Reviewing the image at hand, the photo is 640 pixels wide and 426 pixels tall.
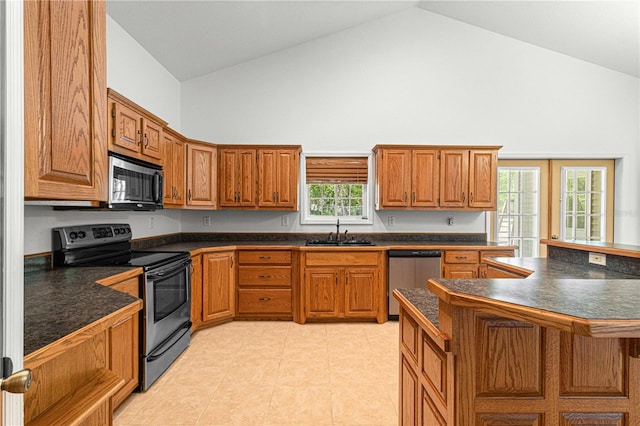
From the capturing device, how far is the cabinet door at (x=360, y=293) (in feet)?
12.3

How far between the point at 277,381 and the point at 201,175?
2477mm

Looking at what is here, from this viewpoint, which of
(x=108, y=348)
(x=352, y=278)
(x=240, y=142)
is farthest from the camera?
(x=240, y=142)

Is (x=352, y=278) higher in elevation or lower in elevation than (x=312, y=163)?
lower

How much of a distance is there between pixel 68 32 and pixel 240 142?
3329 mm

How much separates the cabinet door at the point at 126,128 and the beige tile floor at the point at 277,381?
1.85 metres

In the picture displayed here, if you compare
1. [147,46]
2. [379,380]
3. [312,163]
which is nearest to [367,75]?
[312,163]

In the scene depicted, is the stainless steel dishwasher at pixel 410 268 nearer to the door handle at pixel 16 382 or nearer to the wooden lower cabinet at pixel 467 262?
the wooden lower cabinet at pixel 467 262

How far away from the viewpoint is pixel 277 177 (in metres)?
4.08

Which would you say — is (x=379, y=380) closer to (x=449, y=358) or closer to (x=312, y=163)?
(x=449, y=358)

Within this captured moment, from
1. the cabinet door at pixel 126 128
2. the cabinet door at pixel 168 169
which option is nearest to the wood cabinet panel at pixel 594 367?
the cabinet door at pixel 126 128

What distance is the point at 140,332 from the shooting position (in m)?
2.36

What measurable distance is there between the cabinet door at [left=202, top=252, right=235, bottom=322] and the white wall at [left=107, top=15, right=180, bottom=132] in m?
1.84

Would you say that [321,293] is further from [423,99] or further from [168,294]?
[423,99]

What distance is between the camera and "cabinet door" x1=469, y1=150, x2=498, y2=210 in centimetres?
409
